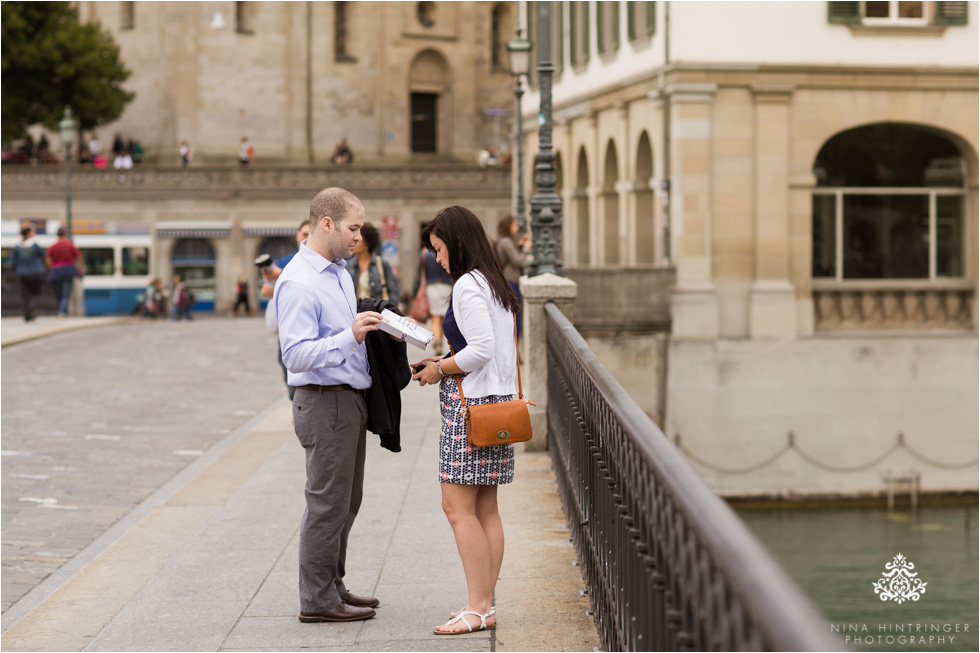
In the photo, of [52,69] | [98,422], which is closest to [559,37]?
[52,69]

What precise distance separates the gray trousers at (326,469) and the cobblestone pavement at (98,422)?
2116 mm

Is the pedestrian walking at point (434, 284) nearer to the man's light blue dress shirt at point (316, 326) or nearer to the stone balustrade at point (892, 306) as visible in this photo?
the stone balustrade at point (892, 306)

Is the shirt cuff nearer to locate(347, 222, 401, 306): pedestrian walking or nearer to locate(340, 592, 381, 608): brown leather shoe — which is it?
locate(340, 592, 381, 608): brown leather shoe

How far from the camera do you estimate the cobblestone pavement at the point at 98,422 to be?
9.18 meters

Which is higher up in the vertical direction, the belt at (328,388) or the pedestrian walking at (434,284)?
the pedestrian walking at (434,284)

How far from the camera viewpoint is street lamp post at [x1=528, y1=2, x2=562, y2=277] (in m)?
13.4

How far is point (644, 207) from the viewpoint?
29906 millimetres

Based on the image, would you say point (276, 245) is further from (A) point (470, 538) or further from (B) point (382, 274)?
(A) point (470, 538)

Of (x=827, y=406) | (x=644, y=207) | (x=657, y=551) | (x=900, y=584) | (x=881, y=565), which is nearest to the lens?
(x=657, y=551)

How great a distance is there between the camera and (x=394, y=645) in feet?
18.5

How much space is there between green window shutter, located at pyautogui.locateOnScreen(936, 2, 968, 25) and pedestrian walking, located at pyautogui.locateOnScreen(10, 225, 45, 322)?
1818 cm

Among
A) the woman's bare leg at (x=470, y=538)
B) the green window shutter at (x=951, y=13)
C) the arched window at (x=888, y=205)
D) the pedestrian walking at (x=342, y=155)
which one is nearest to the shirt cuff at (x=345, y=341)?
the woman's bare leg at (x=470, y=538)

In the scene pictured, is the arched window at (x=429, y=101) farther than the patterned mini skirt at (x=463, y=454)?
Yes

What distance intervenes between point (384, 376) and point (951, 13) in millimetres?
22638
